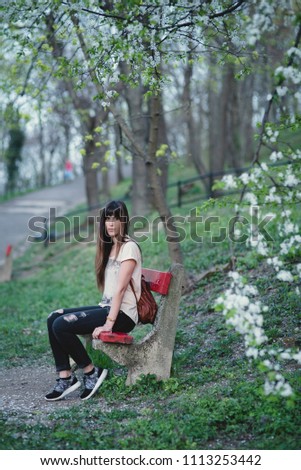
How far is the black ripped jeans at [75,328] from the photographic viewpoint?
5.76m

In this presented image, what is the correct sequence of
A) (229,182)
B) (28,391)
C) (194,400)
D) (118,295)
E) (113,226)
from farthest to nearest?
(28,391) → (113,226) → (118,295) → (194,400) → (229,182)

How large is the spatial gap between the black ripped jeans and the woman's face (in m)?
0.74

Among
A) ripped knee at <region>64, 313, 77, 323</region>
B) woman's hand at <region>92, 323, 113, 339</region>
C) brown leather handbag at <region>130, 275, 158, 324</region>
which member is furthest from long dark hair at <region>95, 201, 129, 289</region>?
woman's hand at <region>92, 323, 113, 339</region>

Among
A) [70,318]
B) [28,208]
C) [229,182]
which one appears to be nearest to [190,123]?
[28,208]

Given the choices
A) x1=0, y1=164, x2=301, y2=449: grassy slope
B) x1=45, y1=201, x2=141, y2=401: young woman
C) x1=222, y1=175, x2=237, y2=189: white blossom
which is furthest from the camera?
x1=45, y1=201, x2=141, y2=401: young woman

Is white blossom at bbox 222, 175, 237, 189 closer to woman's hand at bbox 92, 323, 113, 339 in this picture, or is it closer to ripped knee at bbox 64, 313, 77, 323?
woman's hand at bbox 92, 323, 113, 339

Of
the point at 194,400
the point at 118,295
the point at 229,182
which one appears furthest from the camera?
the point at 118,295

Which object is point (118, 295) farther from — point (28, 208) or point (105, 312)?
point (28, 208)

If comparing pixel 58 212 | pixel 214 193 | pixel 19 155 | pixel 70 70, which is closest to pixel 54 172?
pixel 19 155

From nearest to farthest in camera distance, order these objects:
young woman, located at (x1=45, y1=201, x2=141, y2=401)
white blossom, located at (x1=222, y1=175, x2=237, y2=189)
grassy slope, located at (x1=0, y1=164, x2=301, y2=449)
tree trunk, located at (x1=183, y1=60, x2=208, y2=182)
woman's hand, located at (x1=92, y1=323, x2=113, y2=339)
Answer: white blossom, located at (x1=222, y1=175, x2=237, y2=189), grassy slope, located at (x1=0, y1=164, x2=301, y2=449), woman's hand, located at (x1=92, y1=323, x2=113, y2=339), young woman, located at (x1=45, y1=201, x2=141, y2=401), tree trunk, located at (x1=183, y1=60, x2=208, y2=182)

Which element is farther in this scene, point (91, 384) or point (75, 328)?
point (91, 384)

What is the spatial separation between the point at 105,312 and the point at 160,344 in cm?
63

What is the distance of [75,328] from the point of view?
5.77 meters

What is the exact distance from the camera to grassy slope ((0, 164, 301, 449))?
15.0 feet
